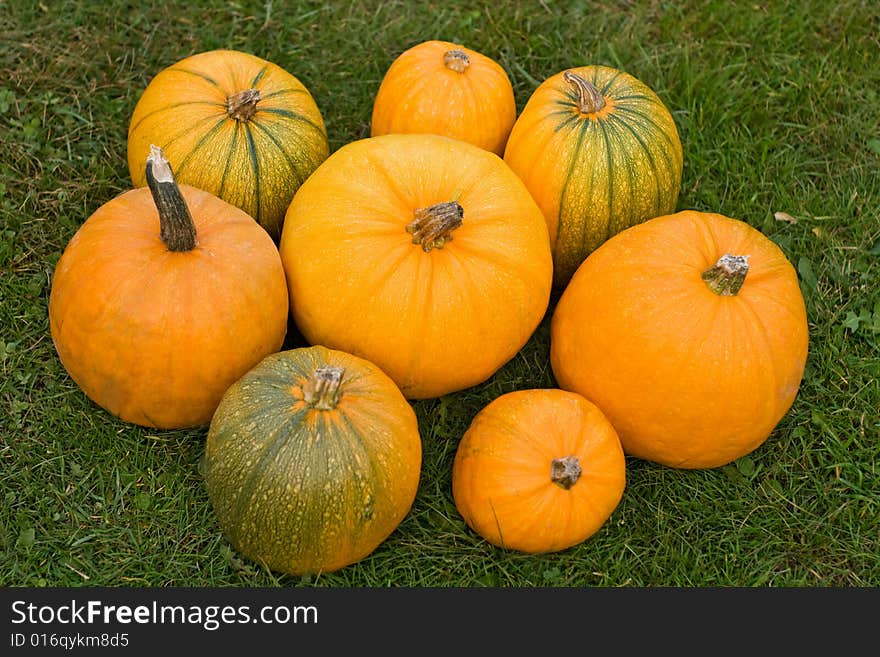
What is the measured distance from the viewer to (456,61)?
4.08 m

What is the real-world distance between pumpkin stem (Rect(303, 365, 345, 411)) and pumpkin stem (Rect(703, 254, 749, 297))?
1.43 metres

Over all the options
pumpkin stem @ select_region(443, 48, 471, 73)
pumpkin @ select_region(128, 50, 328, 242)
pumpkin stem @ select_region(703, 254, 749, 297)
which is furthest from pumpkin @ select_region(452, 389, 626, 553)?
pumpkin stem @ select_region(443, 48, 471, 73)

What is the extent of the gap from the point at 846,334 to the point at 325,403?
263cm

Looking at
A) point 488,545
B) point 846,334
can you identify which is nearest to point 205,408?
point 488,545

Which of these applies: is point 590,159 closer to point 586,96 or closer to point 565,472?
point 586,96

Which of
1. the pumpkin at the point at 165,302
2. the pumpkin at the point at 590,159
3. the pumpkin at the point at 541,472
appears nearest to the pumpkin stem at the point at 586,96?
the pumpkin at the point at 590,159

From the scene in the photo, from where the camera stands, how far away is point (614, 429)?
12.2 feet

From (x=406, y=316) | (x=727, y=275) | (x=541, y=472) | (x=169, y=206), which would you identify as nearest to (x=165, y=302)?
(x=169, y=206)

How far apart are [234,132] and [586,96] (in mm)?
1469

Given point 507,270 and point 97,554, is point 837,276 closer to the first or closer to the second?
point 507,270

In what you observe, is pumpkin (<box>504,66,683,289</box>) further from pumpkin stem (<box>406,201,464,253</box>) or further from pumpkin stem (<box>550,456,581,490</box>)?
pumpkin stem (<box>550,456,581,490</box>)

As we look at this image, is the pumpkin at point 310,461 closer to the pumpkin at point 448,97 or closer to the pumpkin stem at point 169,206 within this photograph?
the pumpkin stem at point 169,206

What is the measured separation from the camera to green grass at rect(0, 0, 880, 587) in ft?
12.0

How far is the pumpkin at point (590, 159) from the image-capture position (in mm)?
3883
